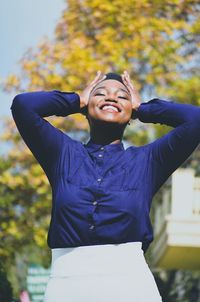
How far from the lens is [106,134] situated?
3588mm

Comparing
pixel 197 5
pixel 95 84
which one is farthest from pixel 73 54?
pixel 95 84

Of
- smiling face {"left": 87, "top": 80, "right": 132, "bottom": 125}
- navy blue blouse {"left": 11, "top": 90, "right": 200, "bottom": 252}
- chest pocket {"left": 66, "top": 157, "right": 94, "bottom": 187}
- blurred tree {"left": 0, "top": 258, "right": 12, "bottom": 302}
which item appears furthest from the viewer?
blurred tree {"left": 0, "top": 258, "right": 12, "bottom": 302}

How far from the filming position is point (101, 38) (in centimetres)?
1390

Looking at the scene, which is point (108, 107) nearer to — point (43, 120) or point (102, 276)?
point (43, 120)

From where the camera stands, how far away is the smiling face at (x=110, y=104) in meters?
3.53

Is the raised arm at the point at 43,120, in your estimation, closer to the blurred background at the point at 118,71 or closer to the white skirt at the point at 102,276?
the white skirt at the point at 102,276

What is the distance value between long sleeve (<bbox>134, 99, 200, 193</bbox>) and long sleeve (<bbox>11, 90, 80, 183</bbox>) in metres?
0.40

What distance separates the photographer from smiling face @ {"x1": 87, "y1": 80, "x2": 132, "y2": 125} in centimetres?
353

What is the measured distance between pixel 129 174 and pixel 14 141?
436 inches

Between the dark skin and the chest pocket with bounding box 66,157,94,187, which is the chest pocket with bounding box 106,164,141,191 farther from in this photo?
the dark skin

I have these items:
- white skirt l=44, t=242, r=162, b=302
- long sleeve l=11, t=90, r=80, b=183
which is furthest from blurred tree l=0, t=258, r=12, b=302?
white skirt l=44, t=242, r=162, b=302

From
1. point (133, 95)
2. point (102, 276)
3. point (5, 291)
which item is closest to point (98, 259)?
point (102, 276)

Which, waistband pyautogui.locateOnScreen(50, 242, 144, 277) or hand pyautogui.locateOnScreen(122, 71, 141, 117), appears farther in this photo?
hand pyautogui.locateOnScreen(122, 71, 141, 117)

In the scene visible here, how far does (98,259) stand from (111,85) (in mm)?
839
